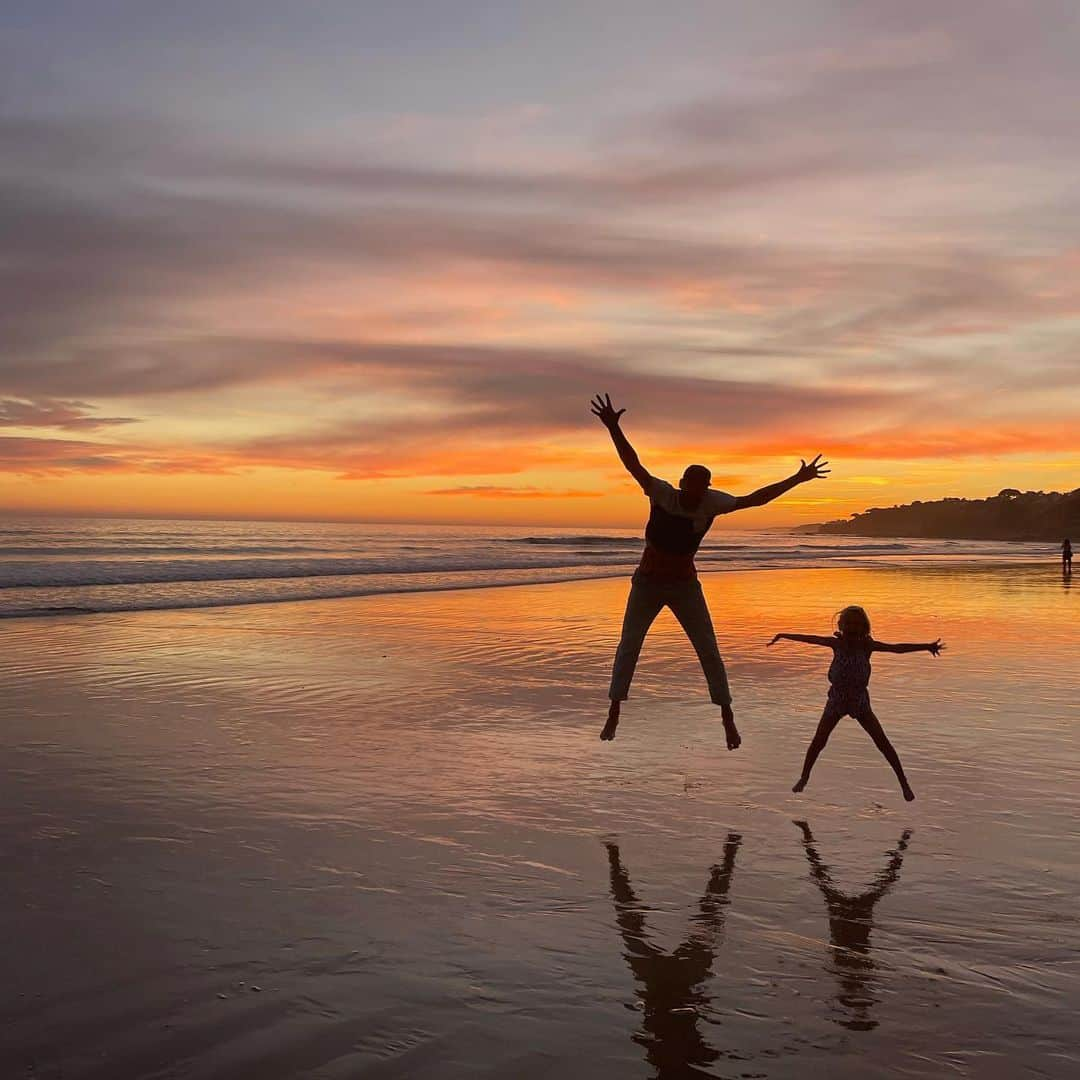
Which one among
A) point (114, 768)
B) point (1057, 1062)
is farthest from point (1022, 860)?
point (114, 768)

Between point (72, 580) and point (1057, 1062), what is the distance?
31078 mm

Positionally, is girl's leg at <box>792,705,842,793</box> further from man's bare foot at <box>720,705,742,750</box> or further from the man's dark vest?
the man's dark vest

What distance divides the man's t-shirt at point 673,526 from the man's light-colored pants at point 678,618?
13 cm

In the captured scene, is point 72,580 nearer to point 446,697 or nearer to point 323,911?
point 446,697

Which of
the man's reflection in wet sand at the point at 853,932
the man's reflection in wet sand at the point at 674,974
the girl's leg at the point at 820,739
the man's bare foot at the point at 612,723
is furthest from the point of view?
the man's bare foot at the point at 612,723

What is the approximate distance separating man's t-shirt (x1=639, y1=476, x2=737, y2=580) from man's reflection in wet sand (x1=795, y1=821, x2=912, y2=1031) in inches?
95.2

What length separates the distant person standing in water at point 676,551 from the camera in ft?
24.4

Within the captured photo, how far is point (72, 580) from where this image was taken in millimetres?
30281

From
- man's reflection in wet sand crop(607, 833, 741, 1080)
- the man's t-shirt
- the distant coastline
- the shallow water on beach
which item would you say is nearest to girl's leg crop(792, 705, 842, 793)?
the shallow water on beach

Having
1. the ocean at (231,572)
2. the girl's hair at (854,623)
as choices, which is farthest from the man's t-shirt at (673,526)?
the ocean at (231,572)

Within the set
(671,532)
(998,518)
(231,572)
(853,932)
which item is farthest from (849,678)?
(998,518)

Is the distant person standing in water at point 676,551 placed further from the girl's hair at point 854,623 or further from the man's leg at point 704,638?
the girl's hair at point 854,623

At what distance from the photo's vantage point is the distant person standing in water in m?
7.43

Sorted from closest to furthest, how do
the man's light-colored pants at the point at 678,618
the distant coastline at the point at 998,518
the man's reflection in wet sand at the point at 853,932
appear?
the man's reflection in wet sand at the point at 853,932 < the man's light-colored pants at the point at 678,618 < the distant coastline at the point at 998,518
